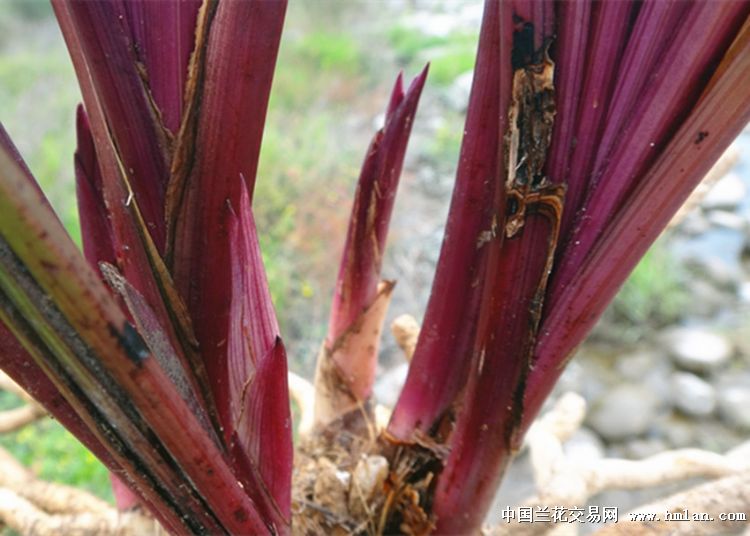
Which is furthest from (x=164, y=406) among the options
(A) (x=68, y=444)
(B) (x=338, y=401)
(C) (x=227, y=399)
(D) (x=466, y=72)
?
(D) (x=466, y=72)

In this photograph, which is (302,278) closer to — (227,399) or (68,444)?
(68,444)

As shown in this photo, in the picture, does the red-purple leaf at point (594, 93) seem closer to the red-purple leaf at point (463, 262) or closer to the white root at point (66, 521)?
the red-purple leaf at point (463, 262)

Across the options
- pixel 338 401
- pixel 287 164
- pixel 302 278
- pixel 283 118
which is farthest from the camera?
pixel 283 118

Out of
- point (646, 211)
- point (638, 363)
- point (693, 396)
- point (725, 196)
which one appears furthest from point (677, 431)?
point (646, 211)

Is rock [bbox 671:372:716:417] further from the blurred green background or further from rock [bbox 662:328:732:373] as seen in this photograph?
the blurred green background

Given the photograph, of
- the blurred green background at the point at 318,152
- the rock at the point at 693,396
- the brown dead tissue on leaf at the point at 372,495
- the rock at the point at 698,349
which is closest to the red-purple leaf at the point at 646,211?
the brown dead tissue on leaf at the point at 372,495

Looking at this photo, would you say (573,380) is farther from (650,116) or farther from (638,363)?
(650,116)

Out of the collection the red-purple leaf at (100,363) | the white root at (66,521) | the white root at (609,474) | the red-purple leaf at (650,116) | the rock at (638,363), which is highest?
the rock at (638,363)
